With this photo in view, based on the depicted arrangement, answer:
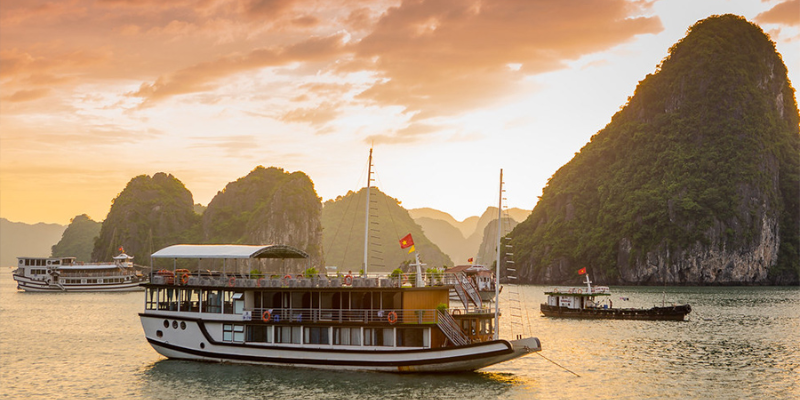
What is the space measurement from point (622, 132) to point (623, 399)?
533 feet

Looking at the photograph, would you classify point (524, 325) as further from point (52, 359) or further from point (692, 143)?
point (692, 143)

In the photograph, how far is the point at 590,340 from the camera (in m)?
50.8

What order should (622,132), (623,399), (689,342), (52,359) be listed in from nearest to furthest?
1. (623,399)
2. (52,359)
3. (689,342)
4. (622,132)

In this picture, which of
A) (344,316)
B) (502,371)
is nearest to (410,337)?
(344,316)

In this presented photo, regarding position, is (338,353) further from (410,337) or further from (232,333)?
(232,333)

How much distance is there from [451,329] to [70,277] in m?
103

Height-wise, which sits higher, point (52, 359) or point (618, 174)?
point (618, 174)

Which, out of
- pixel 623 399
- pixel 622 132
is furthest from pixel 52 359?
pixel 622 132

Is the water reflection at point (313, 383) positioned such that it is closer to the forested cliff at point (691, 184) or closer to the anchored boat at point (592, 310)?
the anchored boat at point (592, 310)

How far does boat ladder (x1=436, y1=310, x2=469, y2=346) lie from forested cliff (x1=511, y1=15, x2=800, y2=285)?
120870 millimetres

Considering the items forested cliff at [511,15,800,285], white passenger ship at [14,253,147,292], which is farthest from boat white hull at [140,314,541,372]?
forested cliff at [511,15,800,285]

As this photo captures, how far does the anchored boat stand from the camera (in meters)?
65.4

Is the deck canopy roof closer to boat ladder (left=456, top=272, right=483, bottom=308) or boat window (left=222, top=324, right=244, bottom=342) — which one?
boat window (left=222, top=324, right=244, bottom=342)

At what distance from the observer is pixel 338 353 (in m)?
33.6
